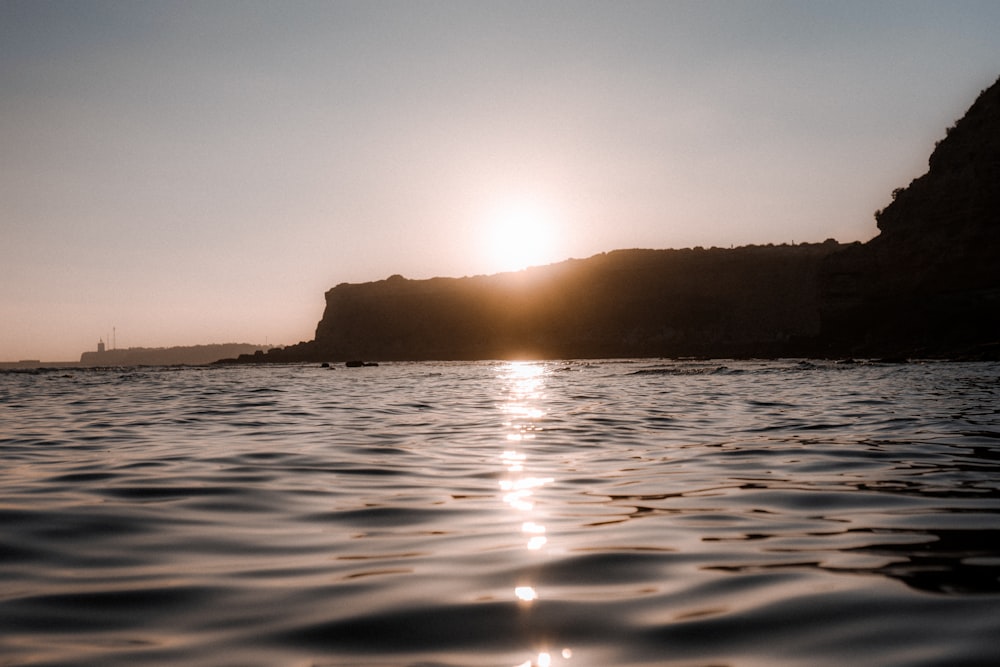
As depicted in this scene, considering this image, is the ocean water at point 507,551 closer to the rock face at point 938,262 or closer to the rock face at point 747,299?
the rock face at point 747,299

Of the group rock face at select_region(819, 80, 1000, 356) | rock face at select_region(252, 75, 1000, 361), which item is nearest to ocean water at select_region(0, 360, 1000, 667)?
rock face at select_region(252, 75, 1000, 361)

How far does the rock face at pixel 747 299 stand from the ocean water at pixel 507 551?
1690 inches

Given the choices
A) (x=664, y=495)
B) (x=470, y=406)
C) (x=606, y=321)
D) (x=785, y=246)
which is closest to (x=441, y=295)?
(x=606, y=321)

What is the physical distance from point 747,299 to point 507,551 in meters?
131

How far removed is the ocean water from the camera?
2840 millimetres

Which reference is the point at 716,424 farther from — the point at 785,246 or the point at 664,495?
the point at 785,246

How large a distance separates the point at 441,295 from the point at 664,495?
146376 millimetres

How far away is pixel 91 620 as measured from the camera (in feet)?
10.3

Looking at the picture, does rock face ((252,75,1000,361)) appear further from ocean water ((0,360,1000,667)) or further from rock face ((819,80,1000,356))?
ocean water ((0,360,1000,667))

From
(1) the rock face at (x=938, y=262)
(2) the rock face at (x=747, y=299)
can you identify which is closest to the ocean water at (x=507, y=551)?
(2) the rock face at (x=747, y=299)

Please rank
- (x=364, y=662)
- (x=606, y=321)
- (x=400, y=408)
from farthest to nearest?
1. (x=606, y=321)
2. (x=400, y=408)
3. (x=364, y=662)

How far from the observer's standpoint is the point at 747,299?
128 meters

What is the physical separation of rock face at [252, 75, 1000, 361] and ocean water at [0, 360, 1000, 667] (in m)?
42.9

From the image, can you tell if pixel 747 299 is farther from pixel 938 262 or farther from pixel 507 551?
pixel 507 551
